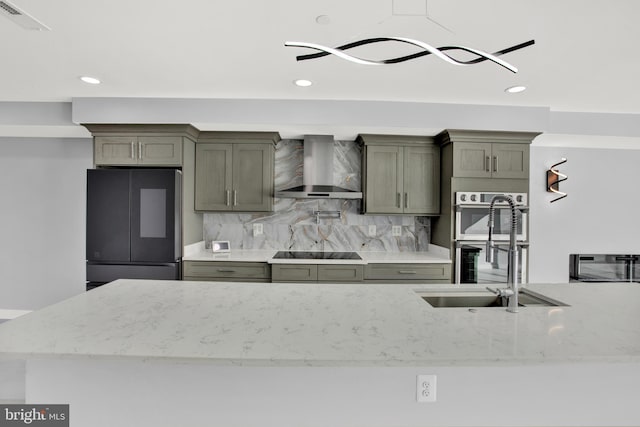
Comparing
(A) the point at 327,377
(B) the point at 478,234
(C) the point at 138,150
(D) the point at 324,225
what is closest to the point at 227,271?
(D) the point at 324,225

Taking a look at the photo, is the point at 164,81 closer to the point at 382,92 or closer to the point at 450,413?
the point at 382,92

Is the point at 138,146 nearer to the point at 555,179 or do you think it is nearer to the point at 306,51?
the point at 306,51

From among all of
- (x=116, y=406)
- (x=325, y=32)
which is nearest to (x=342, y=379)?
(x=116, y=406)

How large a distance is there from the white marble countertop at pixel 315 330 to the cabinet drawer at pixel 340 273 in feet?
5.08

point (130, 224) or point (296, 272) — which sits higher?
point (130, 224)

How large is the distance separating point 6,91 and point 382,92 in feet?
11.5

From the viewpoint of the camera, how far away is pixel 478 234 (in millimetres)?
3264

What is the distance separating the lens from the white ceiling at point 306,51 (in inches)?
70.2

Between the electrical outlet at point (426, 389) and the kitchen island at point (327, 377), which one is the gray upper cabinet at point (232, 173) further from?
the electrical outlet at point (426, 389)

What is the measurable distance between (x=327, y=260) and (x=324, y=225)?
725 millimetres

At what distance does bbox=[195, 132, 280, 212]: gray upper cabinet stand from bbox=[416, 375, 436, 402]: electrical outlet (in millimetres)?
2594

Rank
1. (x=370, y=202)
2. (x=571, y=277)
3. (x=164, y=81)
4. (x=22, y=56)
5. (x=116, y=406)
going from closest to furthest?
(x=116, y=406) < (x=22, y=56) < (x=164, y=81) < (x=370, y=202) < (x=571, y=277)

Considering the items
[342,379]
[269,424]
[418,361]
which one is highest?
[418,361]

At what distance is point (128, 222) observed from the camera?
120 inches
